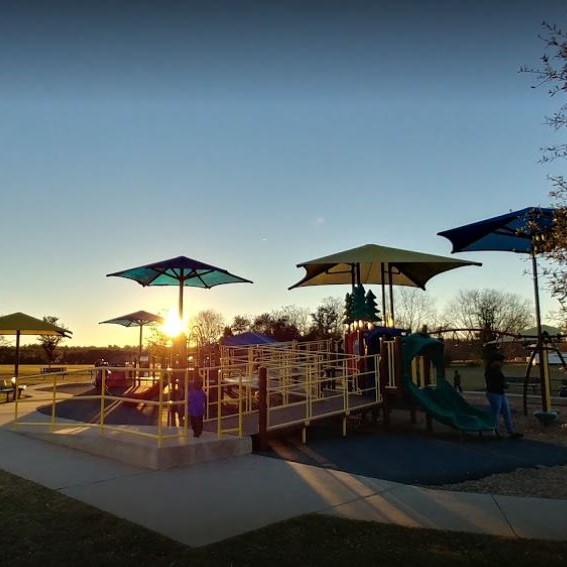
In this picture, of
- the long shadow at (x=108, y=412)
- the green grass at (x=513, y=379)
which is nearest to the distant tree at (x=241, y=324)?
the green grass at (x=513, y=379)

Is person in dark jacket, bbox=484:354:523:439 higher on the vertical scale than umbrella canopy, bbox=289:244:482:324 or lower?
lower

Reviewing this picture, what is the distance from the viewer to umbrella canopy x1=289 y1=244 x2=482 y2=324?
13461 mm

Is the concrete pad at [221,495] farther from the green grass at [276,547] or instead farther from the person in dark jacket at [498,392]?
the person in dark jacket at [498,392]

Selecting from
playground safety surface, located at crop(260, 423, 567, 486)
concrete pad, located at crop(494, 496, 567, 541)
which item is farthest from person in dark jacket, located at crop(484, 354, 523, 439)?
concrete pad, located at crop(494, 496, 567, 541)

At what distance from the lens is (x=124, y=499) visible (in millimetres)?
6094

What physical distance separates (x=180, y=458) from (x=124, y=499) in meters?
1.77

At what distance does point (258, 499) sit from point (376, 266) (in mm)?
13444

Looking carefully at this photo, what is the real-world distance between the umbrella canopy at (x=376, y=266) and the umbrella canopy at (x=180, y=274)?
2383mm

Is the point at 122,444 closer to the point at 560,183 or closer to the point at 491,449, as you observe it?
the point at 491,449

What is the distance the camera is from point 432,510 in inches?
223

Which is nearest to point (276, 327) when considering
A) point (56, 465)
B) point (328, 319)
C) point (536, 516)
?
point (328, 319)

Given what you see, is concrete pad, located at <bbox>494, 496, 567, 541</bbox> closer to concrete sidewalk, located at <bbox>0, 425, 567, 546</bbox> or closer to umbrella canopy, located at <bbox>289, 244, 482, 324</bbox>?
concrete sidewalk, located at <bbox>0, 425, 567, 546</bbox>

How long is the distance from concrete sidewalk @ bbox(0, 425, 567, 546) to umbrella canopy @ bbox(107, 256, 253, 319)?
492 centimetres

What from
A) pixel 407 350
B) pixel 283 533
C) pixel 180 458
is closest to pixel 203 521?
pixel 283 533
